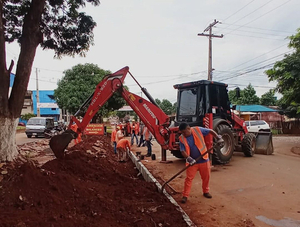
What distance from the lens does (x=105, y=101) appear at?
247 inches

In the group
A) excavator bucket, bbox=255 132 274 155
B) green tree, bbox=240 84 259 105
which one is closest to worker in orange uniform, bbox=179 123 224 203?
excavator bucket, bbox=255 132 274 155

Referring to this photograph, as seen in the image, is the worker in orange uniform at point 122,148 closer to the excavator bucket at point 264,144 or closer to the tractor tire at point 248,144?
the tractor tire at point 248,144

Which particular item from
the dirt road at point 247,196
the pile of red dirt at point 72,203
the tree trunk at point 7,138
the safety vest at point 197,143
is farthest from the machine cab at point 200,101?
the tree trunk at point 7,138

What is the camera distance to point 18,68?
4801 mm

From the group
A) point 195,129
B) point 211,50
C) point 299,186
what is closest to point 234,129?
point 299,186

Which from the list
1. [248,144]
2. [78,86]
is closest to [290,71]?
[248,144]

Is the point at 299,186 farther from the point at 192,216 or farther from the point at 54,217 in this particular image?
the point at 54,217

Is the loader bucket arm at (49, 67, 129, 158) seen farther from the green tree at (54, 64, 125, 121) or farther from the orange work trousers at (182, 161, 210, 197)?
the green tree at (54, 64, 125, 121)

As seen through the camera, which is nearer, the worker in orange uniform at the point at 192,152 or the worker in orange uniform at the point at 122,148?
the worker in orange uniform at the point at 192,152

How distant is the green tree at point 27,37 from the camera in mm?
4539

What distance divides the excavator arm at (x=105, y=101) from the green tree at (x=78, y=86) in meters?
13.7

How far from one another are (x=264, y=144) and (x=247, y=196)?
19.9 feet

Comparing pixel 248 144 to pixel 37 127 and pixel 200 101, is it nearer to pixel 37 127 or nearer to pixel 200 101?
pixel 200 101

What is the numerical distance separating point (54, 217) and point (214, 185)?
3.85 m
